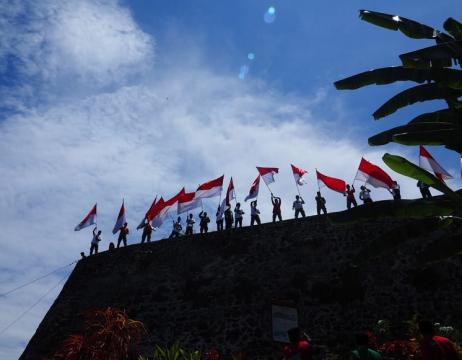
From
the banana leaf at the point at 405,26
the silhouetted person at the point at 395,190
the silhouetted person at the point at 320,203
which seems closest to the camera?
the banana leaf at the point at 405,26

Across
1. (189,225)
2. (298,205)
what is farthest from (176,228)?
(298,205)

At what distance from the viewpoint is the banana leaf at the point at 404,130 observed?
5.47m

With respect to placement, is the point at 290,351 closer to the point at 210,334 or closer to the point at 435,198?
the point at 435,198

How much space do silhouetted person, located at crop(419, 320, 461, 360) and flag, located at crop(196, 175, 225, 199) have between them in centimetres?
1064

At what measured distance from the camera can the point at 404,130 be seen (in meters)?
5.77

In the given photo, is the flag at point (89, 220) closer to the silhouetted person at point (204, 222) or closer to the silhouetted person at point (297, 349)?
the silhouetted person at point (204, 222)

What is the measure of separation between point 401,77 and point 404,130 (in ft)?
2.43

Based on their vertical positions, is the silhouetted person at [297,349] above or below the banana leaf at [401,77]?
below

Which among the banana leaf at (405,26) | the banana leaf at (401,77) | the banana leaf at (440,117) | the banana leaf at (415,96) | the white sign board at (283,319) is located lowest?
the white sign board at (283,319)

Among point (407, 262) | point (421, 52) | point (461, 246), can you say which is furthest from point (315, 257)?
point (421, 52)

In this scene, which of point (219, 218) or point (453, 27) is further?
point (219, 218)

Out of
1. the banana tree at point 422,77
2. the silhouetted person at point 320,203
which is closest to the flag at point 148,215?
the silhouetted person at point 320,203

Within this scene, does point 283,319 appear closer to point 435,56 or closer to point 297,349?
point 297,349

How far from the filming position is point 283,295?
11422 millimetres
